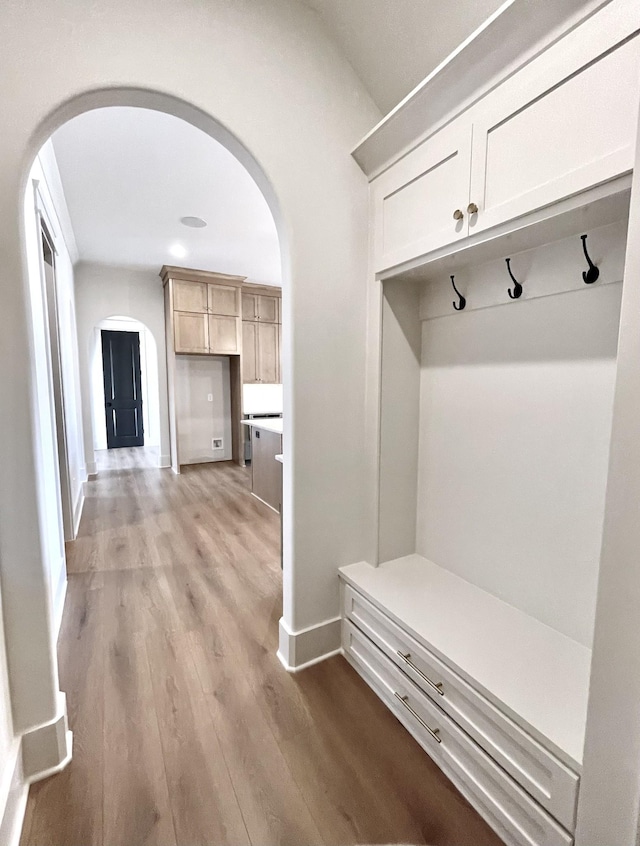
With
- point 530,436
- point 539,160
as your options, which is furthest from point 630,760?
point 539,160

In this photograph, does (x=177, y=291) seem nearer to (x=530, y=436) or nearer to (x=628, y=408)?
(x=530, y=436)

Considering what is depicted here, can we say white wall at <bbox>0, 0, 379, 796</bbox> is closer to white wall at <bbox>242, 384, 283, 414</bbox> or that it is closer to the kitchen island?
the kitchen island

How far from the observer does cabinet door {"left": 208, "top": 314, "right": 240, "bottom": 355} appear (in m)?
5.60

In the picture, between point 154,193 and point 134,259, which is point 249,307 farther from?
point 154,193

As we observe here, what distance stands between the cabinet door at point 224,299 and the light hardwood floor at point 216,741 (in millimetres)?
4017

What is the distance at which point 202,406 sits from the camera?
20.2ft

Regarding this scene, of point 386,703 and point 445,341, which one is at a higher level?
point 445,341

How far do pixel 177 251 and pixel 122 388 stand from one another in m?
4.15

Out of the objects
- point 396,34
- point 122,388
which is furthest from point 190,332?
point 396,34

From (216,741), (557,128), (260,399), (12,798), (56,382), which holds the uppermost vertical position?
(557,128)

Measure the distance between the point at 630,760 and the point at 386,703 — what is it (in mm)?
993

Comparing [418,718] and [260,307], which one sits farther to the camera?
[260,307]

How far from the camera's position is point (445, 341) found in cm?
182

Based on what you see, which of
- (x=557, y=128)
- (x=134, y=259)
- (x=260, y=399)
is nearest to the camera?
A: (x=557, y=128)
